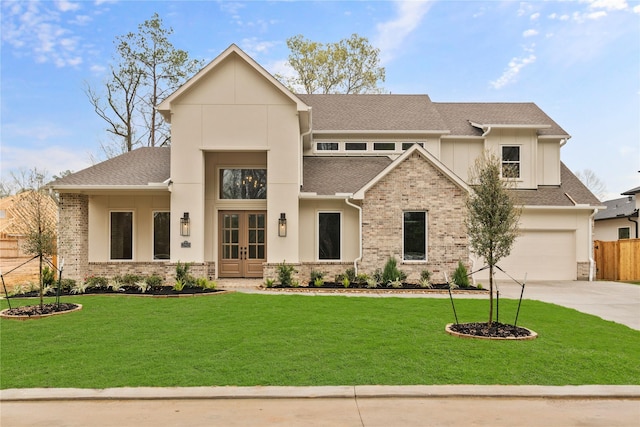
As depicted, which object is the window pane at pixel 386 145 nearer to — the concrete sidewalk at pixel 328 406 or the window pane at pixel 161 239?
the window pane at pixel 161 239

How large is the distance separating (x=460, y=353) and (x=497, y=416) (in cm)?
190

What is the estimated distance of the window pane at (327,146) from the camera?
18.1 meters

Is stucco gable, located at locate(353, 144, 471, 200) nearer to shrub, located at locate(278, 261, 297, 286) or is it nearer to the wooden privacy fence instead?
shrub, located at locate(278, 261, 297, 286)

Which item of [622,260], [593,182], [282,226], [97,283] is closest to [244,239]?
[282,226]

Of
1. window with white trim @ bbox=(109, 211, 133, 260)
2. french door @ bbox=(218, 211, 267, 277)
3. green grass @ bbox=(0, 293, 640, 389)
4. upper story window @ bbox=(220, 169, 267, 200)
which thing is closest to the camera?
green grass @ bbox=(0, 293, 640, 389)

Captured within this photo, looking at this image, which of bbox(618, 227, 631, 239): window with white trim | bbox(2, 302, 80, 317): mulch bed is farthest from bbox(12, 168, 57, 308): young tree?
bbox(618, 227, 631, 239): window with white trim

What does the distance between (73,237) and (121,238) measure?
156cm

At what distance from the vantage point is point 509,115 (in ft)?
65.1

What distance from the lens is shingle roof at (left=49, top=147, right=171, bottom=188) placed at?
14789 millimetres

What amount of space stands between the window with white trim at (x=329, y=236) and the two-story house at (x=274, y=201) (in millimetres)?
37

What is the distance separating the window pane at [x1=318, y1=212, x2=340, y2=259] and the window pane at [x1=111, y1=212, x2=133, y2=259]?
282 inches

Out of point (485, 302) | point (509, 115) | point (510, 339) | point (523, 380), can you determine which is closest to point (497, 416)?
point (523, 380)

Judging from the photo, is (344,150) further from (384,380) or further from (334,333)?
(384,380)

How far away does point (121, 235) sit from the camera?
51.2ft
